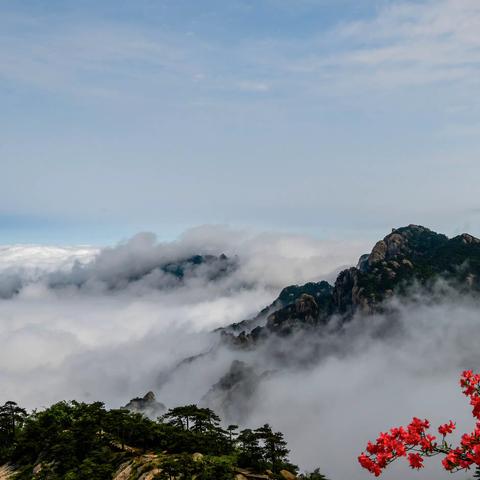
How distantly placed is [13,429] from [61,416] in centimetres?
2224

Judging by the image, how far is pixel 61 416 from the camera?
80.2 metres

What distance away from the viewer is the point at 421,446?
53.5ft

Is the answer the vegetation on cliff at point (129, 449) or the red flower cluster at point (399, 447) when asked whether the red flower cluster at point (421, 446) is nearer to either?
the red flower cluster at point (399, 447)

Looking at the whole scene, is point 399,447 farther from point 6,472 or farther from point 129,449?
point 6,472

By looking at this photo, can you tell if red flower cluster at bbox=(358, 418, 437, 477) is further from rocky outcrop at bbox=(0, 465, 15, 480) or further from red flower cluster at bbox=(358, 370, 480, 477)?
rocky outcrop at bbox=(0, 465, 15, 480)

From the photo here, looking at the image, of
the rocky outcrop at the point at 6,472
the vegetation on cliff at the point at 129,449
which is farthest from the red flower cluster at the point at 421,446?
the rocky outcrop at the point at 6,472

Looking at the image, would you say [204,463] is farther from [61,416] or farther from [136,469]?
[61,416]

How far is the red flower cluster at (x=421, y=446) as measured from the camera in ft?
51.2

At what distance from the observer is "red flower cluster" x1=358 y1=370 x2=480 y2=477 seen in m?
15.6

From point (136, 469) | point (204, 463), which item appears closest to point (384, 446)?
point (204, 463)

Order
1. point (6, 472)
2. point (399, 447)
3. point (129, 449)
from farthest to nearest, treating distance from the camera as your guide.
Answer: point (6, 472), point (129, 449), point (399, 447)

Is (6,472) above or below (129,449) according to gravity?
below

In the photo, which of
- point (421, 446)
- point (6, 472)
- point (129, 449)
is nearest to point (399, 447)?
point (421, 446)

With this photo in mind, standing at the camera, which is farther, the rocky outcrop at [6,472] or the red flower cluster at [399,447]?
the rocky outcrop at [6,472]
